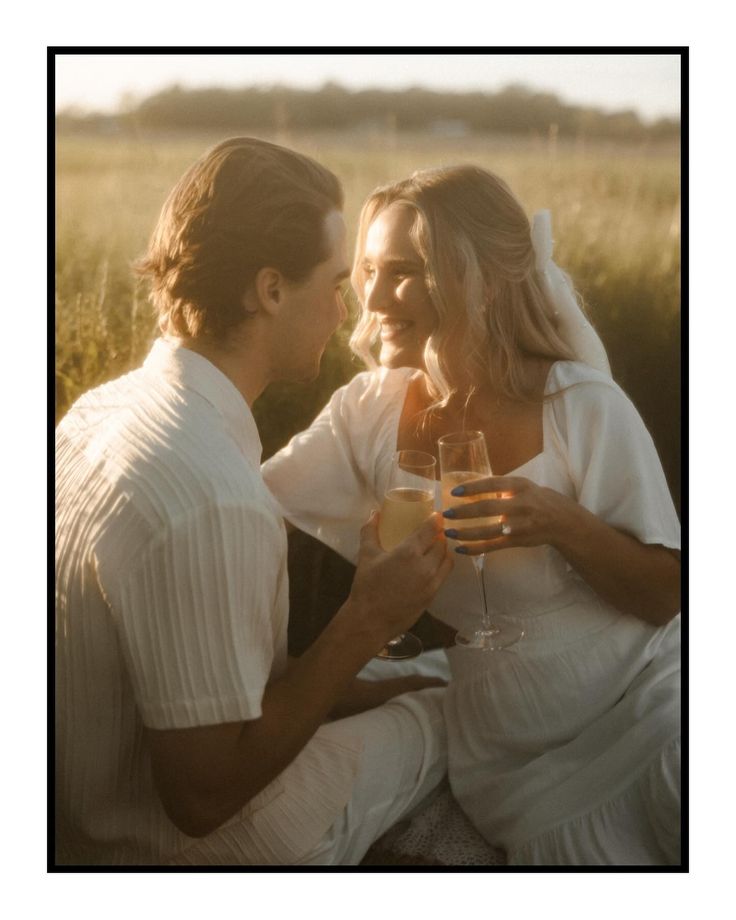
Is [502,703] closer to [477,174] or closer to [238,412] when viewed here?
[238,412]

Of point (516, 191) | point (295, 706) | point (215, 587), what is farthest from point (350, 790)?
point (516, 191)

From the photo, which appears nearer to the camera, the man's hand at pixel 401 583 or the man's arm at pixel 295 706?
the man's arm at pixel 295 706

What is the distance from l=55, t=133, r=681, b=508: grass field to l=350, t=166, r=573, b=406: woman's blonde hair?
1.7 inches

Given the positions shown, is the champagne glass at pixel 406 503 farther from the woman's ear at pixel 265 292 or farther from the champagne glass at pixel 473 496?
the woman's ear at pixel 265 292

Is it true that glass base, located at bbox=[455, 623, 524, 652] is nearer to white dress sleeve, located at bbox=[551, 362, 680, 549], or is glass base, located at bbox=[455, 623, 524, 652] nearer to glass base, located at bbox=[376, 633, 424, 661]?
glass base, located at bbox=[376, 633, 424, 661]

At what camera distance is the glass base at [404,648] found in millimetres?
2289

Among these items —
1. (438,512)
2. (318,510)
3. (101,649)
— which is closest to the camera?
(101,649)

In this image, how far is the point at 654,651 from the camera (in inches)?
86.4

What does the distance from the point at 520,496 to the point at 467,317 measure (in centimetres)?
39

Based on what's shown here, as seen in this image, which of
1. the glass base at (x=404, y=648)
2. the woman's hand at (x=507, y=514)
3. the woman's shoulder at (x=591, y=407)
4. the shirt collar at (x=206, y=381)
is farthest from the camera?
the glass base at (x=404, y=648)

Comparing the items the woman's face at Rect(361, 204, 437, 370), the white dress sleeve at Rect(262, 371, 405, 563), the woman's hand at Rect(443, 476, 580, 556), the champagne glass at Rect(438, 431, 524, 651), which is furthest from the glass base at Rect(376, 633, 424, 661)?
the woman's face at Rect(361, 204, 437, 370)

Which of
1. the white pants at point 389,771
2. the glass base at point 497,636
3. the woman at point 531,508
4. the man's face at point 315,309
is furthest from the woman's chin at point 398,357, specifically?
the white pants at point 389,771

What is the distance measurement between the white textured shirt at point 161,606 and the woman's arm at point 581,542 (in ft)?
1.39

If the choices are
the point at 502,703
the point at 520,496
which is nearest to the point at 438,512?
the point at 520,496
